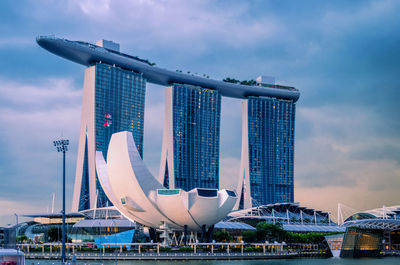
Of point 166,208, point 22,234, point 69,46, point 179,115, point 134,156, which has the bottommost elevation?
point 22,234

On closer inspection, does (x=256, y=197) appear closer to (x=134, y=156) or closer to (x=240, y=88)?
(x=240, y=88)

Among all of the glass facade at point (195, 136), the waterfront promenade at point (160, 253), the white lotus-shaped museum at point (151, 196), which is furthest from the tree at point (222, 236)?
the glass facade at point (195, 136)

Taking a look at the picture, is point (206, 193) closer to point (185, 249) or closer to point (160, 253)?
point (185, 249)

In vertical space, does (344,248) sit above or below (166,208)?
below

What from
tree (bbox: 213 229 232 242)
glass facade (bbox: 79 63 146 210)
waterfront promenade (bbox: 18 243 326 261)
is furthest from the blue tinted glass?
glass facade (bbox: 79 63 146 210)

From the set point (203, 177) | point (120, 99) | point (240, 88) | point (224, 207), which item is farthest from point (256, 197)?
point (224, 207)

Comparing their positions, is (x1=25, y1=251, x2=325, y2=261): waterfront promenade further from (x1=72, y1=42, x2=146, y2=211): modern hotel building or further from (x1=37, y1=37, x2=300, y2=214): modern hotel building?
(x1=72, y1=42, x2=146, y2=211): modern hotel building
